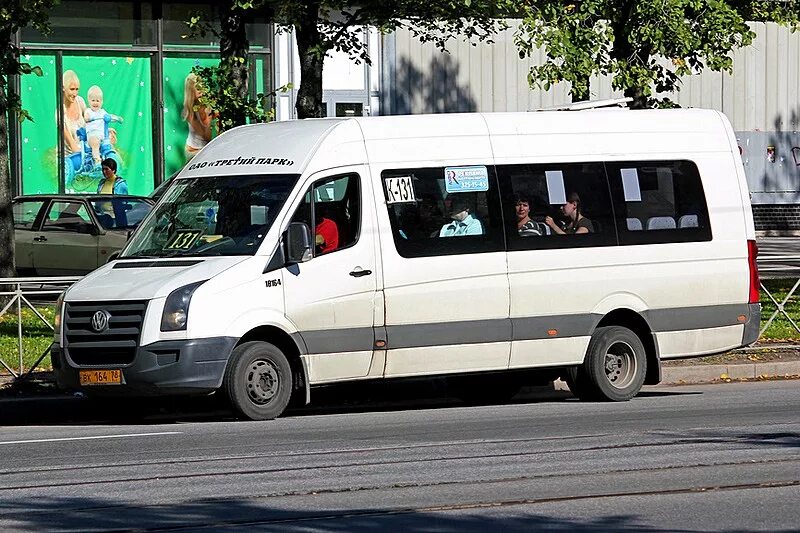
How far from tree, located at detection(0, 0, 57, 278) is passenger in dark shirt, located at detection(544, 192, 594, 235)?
715 cm

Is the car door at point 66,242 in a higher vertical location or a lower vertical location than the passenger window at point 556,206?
lower

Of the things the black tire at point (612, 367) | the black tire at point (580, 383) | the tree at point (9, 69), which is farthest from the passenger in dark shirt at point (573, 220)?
the tree at point (9, 69)

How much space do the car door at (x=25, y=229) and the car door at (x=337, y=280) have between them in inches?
434

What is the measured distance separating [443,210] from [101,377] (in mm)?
3209

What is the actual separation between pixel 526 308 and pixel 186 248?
296cm

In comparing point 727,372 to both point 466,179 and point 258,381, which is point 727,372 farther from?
point 258,381

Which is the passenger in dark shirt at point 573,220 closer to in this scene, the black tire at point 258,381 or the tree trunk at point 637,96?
the black tire at point 258,381

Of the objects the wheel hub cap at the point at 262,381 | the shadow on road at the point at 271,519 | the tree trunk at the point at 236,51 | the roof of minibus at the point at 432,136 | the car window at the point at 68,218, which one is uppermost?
the tree trunk at the point at 236,51

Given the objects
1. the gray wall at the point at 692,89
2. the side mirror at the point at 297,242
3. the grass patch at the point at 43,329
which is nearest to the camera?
the side mirror at the point at 297,242

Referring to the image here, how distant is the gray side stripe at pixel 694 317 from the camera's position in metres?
14.5

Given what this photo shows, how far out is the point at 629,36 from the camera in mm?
20766

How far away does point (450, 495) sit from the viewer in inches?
350

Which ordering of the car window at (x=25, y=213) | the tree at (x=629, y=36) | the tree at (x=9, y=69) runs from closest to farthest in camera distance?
the tree at (x=9, y=69) → the tree at (x=629, y=36) → the car window at (x=25, y=213)

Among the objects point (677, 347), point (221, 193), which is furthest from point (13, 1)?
point (677, 347)
